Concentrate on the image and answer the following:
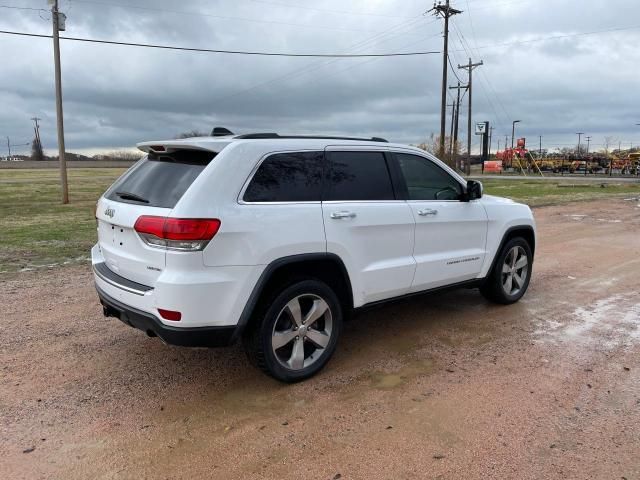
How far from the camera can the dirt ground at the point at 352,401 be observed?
2.93 m

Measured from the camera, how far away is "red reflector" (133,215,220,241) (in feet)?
10.6

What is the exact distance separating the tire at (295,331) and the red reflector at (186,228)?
0.68m

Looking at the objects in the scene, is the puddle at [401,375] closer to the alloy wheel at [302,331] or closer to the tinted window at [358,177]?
the alloy wheel at [302,331]

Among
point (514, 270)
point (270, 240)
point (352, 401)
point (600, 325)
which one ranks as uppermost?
point (270, 240)

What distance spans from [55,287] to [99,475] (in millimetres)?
4215

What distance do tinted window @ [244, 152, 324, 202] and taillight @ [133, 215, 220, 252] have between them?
358 millimetres

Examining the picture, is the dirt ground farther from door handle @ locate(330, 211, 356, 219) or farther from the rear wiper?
the rear wiper

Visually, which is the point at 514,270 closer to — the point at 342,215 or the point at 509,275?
the point at 509,275

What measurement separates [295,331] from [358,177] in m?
1.33

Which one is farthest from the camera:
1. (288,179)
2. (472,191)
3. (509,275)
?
(509,275)

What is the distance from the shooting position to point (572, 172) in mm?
54875

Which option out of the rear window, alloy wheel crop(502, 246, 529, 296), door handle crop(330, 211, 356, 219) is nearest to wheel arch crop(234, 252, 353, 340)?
door handle crop(330, 211, 356, 219)

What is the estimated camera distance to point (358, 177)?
4230mm

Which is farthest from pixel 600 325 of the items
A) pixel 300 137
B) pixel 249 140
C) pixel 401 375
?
pixel 249 140
